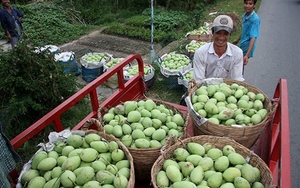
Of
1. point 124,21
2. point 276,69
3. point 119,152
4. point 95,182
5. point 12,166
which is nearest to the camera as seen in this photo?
point 95,182

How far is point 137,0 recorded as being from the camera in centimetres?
1174

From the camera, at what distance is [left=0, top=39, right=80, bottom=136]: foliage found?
3281 millimetres

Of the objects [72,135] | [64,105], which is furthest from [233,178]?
[64,105]

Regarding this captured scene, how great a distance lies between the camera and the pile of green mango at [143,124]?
6.44ft

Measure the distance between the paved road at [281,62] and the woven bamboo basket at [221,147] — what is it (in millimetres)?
1799

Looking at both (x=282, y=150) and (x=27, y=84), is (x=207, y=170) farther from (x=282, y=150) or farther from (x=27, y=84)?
(x=27, y=84)

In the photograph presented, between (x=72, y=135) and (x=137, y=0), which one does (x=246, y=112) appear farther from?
(x=137, y=0)

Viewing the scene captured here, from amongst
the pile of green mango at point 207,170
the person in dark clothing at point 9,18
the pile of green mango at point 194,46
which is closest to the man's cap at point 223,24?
the pile of green mango at point 207,170

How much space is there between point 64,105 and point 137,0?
10.6m

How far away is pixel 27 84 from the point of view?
336 centimetres

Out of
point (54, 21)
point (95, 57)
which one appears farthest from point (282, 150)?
point (54, 21)

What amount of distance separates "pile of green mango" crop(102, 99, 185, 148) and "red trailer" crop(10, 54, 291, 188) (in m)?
0.30

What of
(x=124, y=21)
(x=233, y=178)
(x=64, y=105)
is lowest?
(x=124, y=21)

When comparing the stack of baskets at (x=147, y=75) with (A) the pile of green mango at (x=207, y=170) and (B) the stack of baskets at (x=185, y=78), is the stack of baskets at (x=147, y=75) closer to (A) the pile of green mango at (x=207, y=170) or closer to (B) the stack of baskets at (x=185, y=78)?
(B) the stack of baskets at (x=185, y=78)
